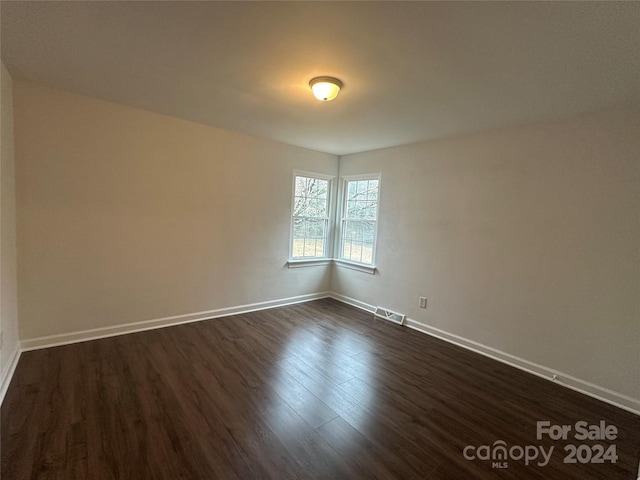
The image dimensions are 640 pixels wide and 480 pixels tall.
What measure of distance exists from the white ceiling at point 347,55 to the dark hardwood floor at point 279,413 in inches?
96.1

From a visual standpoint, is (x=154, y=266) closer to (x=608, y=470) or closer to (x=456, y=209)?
(x=456, y=209)

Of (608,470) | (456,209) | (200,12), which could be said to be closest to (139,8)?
(200,12)

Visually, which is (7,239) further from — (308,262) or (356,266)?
(356,266)

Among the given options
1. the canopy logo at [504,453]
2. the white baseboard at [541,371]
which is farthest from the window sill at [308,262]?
the canopy logo at [504,453]

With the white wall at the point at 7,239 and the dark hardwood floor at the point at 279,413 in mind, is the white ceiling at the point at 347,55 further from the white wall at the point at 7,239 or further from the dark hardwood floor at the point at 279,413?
the dark hardwood floor at the point at 279,413

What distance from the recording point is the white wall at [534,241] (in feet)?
7.73

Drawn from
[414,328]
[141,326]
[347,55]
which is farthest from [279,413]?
[347,55]

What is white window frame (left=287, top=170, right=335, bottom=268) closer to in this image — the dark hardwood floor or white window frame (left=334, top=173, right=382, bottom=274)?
white window frame (left=334, top=173, right=382, bottom=274)

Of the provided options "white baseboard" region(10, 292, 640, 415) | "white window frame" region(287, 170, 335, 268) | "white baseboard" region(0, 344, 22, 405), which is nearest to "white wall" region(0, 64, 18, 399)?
"white baseboard" region(0, 344, 22, 405)

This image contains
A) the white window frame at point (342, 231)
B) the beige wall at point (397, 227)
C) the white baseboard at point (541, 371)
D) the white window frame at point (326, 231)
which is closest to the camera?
the white baseboard at point (541, 371)

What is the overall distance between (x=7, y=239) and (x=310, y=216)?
340 cm

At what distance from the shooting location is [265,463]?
1.62 m

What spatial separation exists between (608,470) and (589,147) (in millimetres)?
2408

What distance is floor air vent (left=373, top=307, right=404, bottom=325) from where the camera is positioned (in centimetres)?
392
